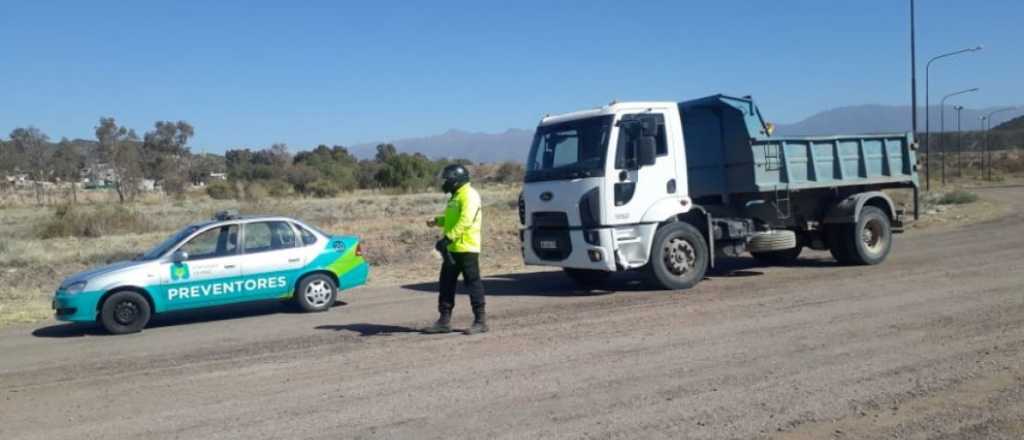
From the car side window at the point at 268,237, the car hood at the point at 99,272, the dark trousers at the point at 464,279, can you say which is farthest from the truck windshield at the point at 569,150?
the car hood at the point at 99,272

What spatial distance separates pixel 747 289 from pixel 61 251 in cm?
1668

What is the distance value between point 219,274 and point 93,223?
62.0 feet

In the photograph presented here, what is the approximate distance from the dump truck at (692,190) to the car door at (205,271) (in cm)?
412

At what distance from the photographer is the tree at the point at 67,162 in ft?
208

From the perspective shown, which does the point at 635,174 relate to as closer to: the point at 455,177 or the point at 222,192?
the point at 455,177

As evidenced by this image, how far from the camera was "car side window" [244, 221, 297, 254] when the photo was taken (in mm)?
11766

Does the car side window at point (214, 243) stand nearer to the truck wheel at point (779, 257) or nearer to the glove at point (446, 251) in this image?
the glove at point (446, 251)

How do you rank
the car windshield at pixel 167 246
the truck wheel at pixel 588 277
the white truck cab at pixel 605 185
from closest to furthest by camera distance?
the car windshield at pixel 167 246 → the white truck cab at pixel 605 185 → the truck wheel at pixel 588 277

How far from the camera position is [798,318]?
9586 millimetres

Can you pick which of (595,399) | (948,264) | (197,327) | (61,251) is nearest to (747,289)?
(948,264)

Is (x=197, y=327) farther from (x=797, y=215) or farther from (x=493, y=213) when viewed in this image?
(x=493, y=213)

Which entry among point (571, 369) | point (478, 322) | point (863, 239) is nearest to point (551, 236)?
point (478, 322)

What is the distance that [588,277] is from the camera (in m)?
13.5

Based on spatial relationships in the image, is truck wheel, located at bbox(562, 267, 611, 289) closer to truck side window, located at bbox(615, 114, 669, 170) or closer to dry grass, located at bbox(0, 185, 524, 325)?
truck side window, located at bbox(615, 114, 669, 170)
